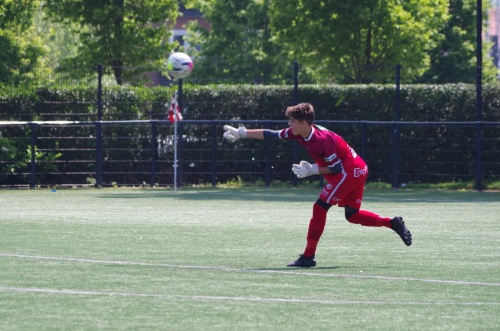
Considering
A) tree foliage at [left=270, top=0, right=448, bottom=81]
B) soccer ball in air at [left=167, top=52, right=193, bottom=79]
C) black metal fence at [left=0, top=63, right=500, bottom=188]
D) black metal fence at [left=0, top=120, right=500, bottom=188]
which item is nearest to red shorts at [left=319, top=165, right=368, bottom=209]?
soccer ball in air at [left=167, top=52, right=193, bottom=79]

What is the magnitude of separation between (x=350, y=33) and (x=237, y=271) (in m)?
19.4

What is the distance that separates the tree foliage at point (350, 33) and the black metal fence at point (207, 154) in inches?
93.9

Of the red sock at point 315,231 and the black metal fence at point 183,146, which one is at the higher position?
the black metal fence at point 183,146

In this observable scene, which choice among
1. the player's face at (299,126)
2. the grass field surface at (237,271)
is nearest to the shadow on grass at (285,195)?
the grass field surface at (237,271)

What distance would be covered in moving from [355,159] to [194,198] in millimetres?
11450

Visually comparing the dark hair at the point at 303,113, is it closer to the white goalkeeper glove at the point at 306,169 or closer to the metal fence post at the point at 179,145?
the white goalkeeper glove at the point at 306,169

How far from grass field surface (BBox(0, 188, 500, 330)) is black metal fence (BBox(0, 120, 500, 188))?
6588mm

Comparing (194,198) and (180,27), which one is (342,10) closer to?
(194,198)

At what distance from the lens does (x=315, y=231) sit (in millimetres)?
11414

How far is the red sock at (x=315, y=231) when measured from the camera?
37.2ft

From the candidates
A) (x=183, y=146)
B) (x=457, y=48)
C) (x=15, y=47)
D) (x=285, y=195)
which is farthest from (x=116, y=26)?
(x=457, y=48)

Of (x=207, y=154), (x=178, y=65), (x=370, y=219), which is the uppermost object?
(x=178, y=65)

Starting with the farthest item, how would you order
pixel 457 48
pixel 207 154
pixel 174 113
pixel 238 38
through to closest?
pixel 238 38, pixel 457 48, pixel 207 154, pixel 174 113

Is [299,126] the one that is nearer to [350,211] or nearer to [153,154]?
[350,211]
